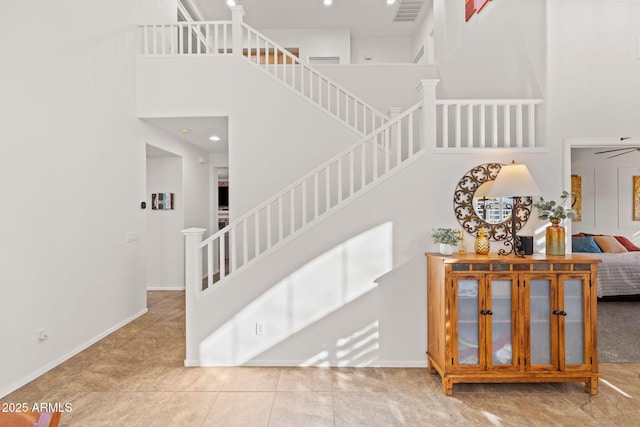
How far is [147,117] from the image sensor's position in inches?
199

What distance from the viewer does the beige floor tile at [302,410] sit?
8.43 ft

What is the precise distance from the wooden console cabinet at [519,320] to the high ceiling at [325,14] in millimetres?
6227

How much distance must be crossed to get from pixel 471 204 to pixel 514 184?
51 cm

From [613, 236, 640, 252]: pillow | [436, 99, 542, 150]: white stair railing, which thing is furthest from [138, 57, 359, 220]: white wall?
[613, 236, 640, 252]: pillow

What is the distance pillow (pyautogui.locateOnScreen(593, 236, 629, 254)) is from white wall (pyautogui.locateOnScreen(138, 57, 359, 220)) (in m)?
5.02

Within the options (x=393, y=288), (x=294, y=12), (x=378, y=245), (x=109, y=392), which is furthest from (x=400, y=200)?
(x=294, y=12)

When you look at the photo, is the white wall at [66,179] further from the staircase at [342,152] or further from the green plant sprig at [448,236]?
the green plant sprig at [448,236]

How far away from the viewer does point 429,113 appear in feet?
11.7

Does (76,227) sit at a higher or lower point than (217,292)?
higher

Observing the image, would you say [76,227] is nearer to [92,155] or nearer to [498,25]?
[92,155]

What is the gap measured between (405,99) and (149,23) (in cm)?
395

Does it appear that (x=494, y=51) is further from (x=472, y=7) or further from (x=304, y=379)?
(x=304, y=379)

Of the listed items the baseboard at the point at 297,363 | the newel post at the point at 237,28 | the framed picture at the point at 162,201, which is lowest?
the baseboard at the point at 297,363

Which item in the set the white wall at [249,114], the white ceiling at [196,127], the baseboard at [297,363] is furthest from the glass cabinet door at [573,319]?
the white ceiling at [196,127]
